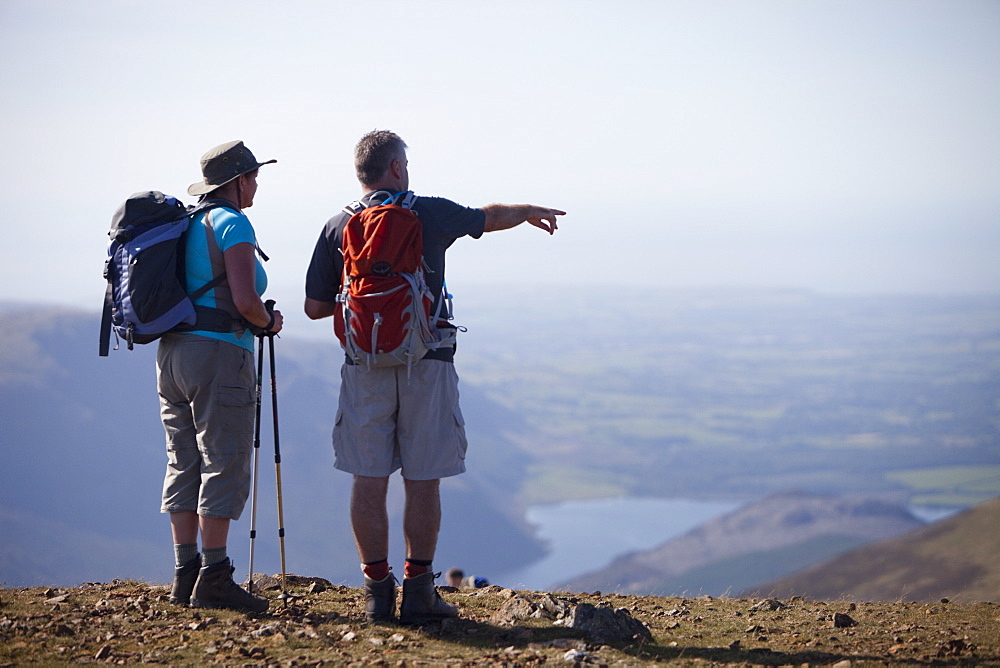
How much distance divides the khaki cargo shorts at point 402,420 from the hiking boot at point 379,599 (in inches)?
33.8

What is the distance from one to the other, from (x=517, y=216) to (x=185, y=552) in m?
A: 3.62

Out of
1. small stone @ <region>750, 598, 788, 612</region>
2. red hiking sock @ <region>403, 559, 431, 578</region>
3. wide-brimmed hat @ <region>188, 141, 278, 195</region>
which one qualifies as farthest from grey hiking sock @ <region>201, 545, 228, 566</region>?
small stone @ <region>750, 598, 788, 612</region>

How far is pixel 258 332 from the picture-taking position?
7328mm

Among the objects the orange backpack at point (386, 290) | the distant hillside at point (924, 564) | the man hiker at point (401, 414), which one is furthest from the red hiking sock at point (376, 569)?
the distant hillside at point (924, 564)

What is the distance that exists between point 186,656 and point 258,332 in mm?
2352

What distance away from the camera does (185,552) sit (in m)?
7.46

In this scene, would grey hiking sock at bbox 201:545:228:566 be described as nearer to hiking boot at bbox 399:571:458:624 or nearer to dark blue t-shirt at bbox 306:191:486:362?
hiking boot at bbox 399:571:458:624

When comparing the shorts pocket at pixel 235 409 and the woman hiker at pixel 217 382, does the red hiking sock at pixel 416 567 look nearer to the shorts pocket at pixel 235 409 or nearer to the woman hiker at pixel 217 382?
the woman hiker at pixel 217 382

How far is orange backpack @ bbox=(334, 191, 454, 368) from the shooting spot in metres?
6.61

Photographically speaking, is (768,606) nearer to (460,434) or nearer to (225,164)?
(460,434)

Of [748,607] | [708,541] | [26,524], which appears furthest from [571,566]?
[748,607]

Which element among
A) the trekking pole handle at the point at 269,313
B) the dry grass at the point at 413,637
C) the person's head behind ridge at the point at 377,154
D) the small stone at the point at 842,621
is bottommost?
the small stone at the point at 842,621

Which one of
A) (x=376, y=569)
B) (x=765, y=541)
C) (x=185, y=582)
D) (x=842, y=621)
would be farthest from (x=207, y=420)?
(x=765, y=541)

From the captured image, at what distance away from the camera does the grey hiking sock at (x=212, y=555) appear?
7259mm
